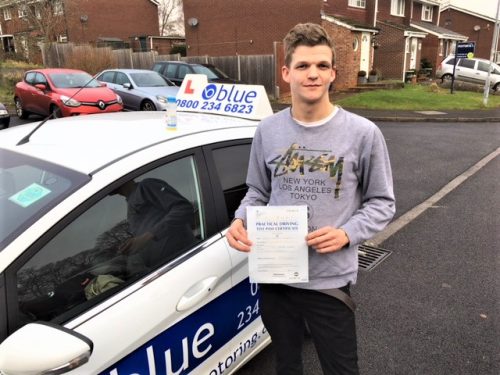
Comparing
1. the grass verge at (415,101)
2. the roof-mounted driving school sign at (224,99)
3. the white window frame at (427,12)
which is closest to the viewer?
the roof-mounted driving school sign at (224,99)

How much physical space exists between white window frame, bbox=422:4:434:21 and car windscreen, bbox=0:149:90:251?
120 feet

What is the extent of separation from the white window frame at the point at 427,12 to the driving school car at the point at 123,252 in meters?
35.8

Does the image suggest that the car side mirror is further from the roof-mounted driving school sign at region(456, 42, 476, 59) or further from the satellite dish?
the satellite dish

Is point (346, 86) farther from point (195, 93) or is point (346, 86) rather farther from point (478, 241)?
point (195, 93)

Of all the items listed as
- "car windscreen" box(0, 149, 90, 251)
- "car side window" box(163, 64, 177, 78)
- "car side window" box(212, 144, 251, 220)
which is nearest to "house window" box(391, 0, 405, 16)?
"car side window" box(163, 64, 177, 78)

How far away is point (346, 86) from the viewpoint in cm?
2081

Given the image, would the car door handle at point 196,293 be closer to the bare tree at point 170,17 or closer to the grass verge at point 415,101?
the grass verge at point 415,101

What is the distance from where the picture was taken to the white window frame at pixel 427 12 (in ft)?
107

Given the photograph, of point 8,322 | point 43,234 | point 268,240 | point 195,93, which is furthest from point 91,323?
point 195,93

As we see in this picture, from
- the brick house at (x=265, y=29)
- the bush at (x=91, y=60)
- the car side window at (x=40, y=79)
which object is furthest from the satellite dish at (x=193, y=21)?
the car side window at (x=40, y=79)

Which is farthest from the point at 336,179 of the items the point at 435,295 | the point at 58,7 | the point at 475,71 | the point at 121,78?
the point at 58,7

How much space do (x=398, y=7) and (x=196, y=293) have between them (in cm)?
3146

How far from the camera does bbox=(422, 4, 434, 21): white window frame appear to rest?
32.8 metres

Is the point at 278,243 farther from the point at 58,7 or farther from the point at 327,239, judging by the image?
the point at 58,7
